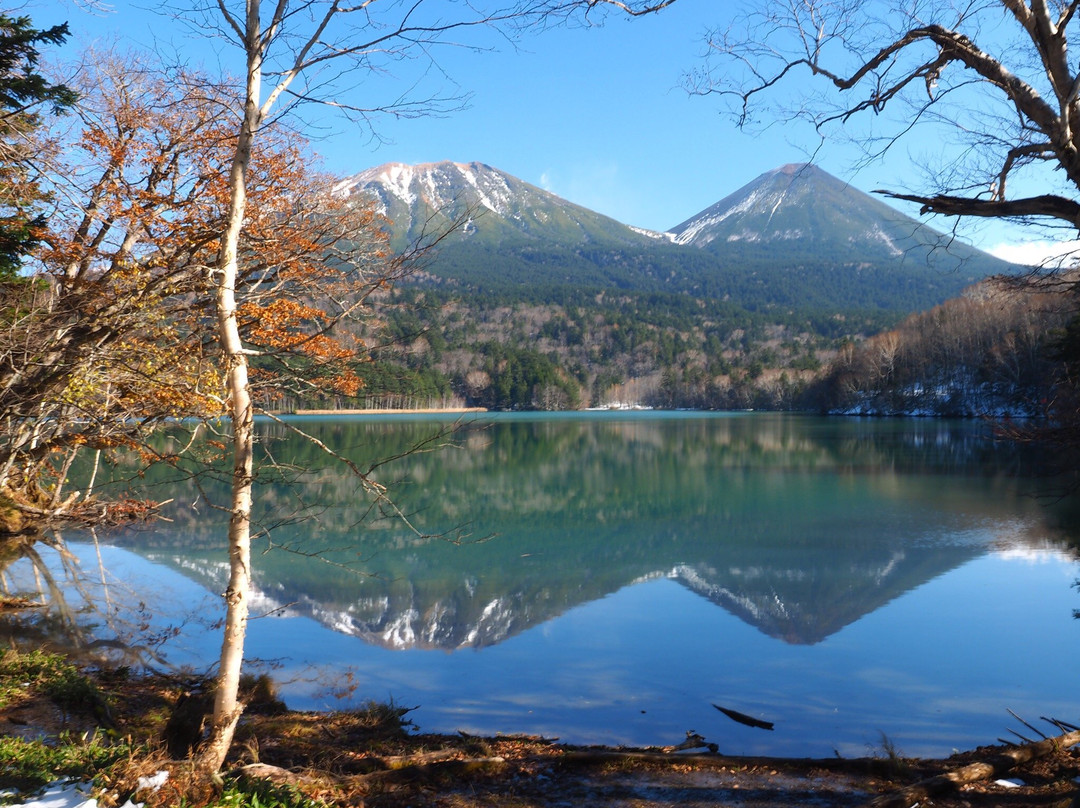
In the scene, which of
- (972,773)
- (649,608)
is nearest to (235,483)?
(972,773)

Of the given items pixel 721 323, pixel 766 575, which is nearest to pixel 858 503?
pixel 766 575

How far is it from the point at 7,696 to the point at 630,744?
476cm

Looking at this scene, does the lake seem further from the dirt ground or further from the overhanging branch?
the overhanging branch

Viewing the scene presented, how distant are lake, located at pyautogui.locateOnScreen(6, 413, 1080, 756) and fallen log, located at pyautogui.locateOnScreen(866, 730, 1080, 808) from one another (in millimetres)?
1158

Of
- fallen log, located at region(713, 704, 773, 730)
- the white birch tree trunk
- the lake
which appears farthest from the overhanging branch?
fallen log, located at region(713, 704, 773, 730)

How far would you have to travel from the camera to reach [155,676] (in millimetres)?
7488

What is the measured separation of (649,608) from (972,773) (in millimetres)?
6500

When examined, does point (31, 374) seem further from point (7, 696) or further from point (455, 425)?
point (455, 425)

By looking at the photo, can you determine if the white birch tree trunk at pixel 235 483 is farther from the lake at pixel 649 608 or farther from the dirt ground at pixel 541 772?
the lake at pixel 649 608

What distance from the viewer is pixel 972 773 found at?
4.55 meters

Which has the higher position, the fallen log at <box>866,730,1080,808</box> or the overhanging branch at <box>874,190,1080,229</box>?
the overhanging branch at <box>874,190,1080,229</box>

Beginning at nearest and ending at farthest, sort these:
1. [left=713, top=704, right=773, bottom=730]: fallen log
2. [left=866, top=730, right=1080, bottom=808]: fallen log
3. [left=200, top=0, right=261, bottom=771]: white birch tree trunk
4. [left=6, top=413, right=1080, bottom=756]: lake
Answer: [left=200, top=0, right=261, bottom=771]: white birch tree trunk, [left=866, top=730, right=1080, bottom=808]: fallen log, [left=713, top=704, right=773, bottom=730]: fallen log, [left=6, top=413, right=1080, bottom=756]: lake

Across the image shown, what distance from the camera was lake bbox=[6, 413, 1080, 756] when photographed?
6.98 m

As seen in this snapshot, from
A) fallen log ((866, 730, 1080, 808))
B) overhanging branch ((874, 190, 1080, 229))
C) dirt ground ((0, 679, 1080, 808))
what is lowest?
dirt ground ((0, 679, 1080, 808))
